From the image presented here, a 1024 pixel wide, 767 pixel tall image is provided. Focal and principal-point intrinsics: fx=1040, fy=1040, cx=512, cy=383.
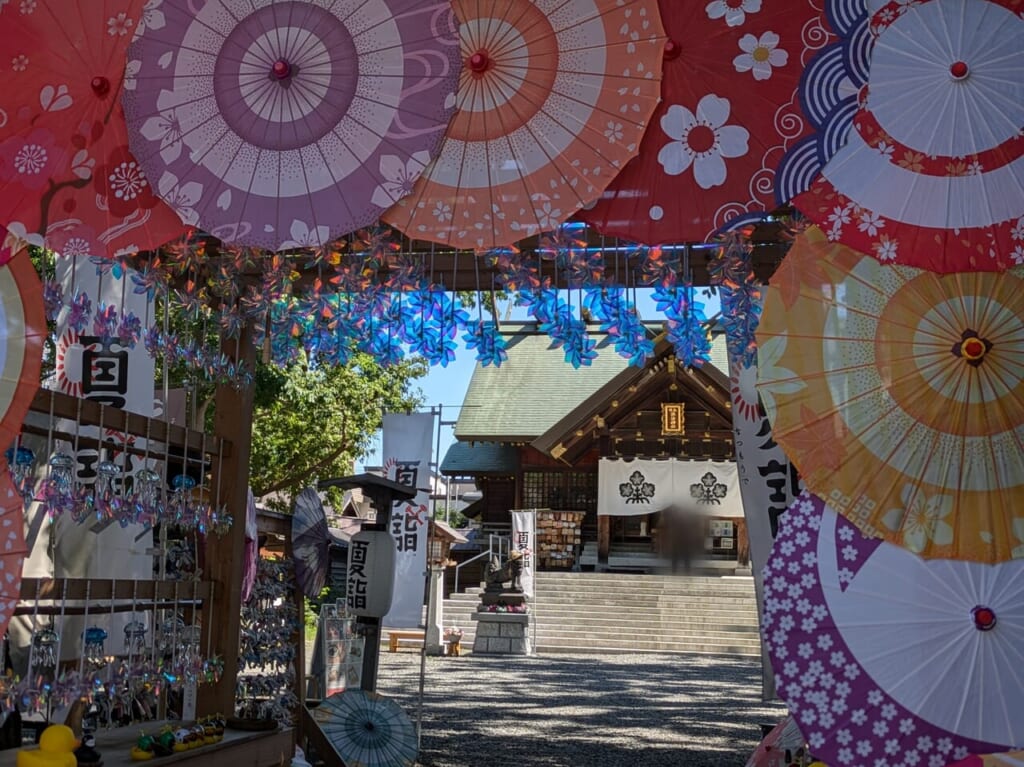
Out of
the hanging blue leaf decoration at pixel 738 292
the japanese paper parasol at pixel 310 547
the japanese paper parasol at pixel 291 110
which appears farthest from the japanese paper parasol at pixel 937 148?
the japanese paper parasol at pixel 310 547

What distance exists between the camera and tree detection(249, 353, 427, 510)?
57.2 feet

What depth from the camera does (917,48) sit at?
12.1ft

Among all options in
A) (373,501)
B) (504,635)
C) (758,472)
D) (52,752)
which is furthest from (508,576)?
(52,752)

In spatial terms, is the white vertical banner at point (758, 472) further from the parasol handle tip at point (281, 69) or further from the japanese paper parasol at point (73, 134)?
the japanese paper parasol at point (73, 134)

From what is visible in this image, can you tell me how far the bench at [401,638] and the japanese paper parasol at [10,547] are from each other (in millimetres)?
15104

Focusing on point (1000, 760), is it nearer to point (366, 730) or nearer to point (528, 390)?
point (366, 730)

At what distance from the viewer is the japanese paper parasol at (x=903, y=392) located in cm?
354

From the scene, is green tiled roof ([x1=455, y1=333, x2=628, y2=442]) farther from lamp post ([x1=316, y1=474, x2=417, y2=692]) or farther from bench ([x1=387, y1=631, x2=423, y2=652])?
lamp post ([x1=316, y1=474, x2=417, y2=692])

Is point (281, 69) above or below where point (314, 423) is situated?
below

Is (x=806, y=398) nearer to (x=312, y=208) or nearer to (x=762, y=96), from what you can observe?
(x=762, y=96)

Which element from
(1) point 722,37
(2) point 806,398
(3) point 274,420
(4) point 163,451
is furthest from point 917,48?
(3) point 274,420

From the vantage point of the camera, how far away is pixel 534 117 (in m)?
4.02

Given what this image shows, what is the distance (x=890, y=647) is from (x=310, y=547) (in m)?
4.22

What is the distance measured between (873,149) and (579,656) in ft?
51.6
